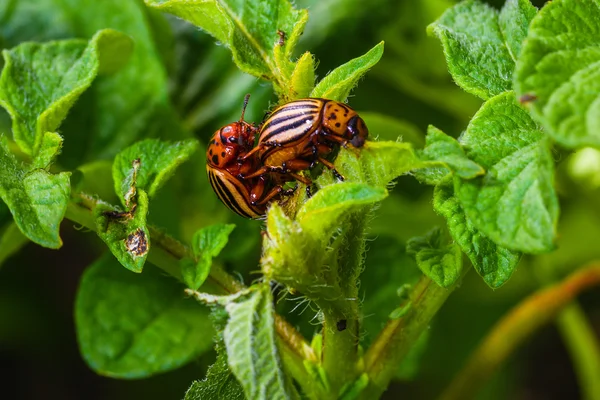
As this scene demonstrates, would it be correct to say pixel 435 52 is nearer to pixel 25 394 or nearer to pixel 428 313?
pixel 428 313

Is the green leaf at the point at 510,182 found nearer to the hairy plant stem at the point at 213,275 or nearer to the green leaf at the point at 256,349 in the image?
the green leaf at the point at 256,349

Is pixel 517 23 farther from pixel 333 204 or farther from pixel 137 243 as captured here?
pixel 137 243

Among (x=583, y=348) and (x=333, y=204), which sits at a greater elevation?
(x=333, y=204)

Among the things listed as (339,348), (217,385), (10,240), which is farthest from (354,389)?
(10,240)

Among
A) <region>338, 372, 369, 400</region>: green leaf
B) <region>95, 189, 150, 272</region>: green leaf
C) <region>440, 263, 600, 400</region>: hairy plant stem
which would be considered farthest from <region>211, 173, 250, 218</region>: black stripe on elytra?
<region>440, 263, 600, 400</region>: hairy plant stem

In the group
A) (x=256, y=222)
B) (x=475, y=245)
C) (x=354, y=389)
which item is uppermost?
(x=475, y=245)

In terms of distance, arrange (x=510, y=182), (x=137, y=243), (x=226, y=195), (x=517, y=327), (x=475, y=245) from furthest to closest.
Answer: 1. (x=517, y=327)
2. (x=226, y=195)
3. (x=137, y=243)
4. (x=475, y=245)
5. (x=510, y=182)

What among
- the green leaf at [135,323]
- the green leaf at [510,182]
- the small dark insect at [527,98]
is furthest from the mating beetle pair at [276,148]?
the green leaf at [135,323]

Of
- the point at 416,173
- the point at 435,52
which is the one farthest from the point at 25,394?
the point at 416,173
